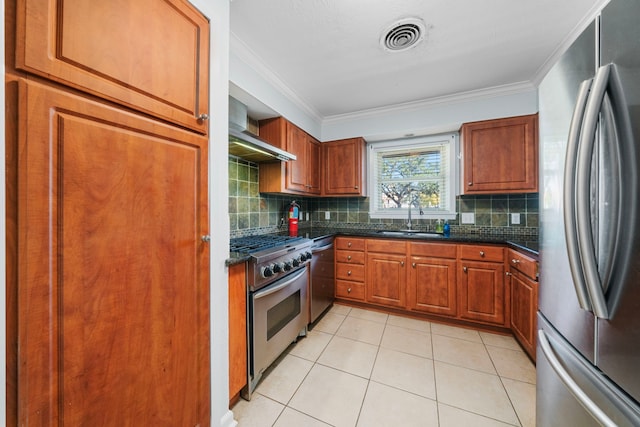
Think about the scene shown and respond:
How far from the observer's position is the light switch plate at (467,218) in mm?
2727

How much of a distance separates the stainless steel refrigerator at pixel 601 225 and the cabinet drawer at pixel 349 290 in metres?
1.95

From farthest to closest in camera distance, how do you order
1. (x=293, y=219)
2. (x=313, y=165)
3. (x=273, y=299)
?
(x=313, y=165) < (x=293, y=219) < (x=273, y=299)

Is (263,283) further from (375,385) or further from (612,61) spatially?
(612,61)

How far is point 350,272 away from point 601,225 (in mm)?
2258

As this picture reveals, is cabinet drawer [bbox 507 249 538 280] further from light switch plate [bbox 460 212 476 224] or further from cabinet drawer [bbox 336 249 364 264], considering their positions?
cabinet drawer [bbox 336 249 364 264]

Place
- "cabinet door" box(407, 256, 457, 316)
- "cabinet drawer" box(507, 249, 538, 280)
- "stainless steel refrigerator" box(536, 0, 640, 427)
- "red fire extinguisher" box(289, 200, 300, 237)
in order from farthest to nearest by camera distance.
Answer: "red fire extinguisher" box(289, 200, 300, 237) < "cabinet door" box(407, 256, 457, 316) < "cabinet drawer" box(507, 249, 538, 280) < "stainless steel refrigerator" box(536, 0, 640, 427)

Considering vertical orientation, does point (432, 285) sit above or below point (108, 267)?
below

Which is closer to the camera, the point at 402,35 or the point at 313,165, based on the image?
the point at 402,35

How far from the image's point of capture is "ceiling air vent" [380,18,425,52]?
1.56 meters

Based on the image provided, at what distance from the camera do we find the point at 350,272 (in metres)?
2.74

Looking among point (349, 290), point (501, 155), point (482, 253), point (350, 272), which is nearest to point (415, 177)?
point (501, 155)

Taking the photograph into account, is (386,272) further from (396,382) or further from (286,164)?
(286,164)

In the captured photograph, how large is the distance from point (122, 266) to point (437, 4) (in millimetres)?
2099

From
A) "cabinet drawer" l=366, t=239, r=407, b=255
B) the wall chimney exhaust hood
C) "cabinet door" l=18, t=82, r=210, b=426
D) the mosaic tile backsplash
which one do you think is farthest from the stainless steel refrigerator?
the mosaic tile backsplash
